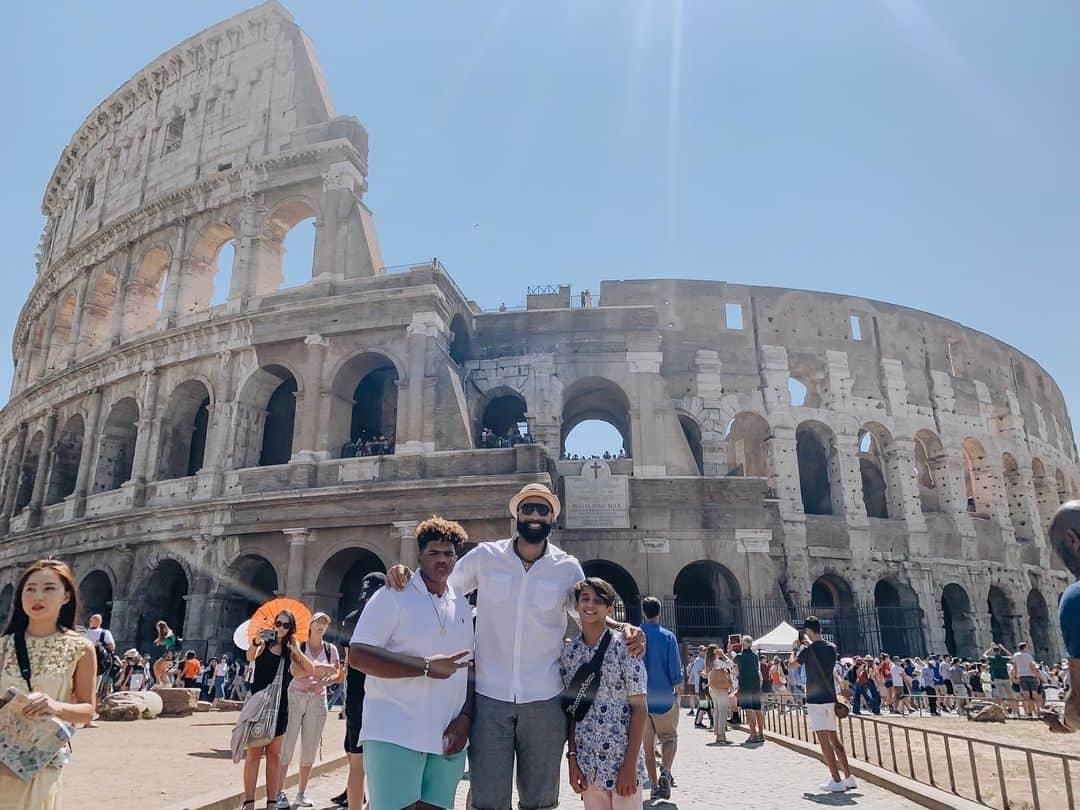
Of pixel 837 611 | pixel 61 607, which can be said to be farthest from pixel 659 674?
pixel 837 611

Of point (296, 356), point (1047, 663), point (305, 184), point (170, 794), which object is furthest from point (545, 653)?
point (1047, 663)

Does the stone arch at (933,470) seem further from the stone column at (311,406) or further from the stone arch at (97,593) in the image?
the stone arch at (97,593)

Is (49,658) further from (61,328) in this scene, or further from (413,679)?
(61,328)

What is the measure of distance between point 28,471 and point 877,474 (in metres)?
28.2

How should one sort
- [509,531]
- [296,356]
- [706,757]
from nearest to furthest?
[706,757] → [509,531] → [296,356]

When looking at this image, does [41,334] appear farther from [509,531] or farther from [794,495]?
[794,495]

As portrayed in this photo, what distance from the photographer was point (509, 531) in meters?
15.5

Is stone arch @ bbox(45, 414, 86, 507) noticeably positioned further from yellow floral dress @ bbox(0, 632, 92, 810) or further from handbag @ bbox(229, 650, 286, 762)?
yellow floral dress @ bbox(0, 632, 92, 810)

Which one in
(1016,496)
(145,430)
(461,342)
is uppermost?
(461,342)

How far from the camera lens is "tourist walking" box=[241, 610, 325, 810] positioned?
514cm

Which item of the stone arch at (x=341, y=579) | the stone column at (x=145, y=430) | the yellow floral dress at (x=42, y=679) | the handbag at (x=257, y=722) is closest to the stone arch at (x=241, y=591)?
the stone arch at (x=341, y=579)

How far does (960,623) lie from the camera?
2319 centimetres

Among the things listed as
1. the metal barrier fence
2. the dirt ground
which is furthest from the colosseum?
the metal barrier fence

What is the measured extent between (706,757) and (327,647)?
474 cm
